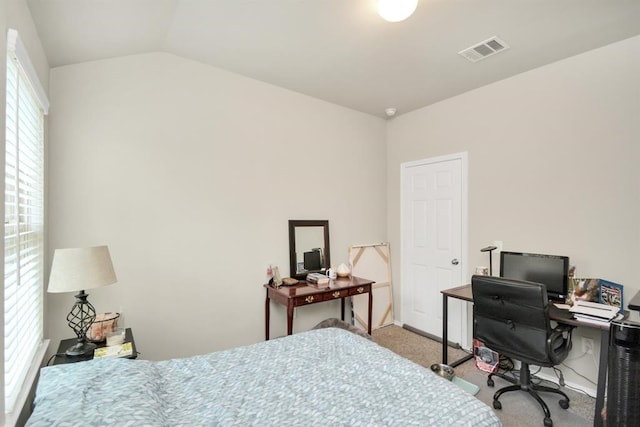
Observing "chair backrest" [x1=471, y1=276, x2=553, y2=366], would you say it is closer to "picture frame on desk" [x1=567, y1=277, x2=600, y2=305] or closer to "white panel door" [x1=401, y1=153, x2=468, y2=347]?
"picture frame on desk" [x1=567, y1=277, x2=600, y2=305]

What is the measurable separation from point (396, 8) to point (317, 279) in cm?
238

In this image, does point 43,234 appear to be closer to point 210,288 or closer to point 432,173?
point 210,288

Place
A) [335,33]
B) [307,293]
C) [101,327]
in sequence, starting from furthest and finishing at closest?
[307,293], [335,33], [101,327]

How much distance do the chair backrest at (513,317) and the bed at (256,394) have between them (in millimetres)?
1101

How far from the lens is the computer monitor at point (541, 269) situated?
251 cm

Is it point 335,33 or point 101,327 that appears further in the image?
point 335,33

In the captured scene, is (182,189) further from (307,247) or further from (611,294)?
(611,294)

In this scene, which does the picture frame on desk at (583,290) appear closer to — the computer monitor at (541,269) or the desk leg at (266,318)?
the computer monitor at (541,269)

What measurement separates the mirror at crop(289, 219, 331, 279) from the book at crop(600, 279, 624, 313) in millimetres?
2414

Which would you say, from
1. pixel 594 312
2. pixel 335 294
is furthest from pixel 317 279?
pixel 594 312

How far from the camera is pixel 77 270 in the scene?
1.72 metres

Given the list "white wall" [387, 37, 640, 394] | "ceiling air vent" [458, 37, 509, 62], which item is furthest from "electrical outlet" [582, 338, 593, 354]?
"ceiling air vent" [458, 37, 509, 62]

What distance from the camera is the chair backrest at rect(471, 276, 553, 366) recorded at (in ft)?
6.88

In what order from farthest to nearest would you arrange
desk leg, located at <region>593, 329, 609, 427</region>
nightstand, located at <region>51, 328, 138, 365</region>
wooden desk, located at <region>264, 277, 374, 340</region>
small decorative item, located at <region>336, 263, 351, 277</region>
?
small decorative item, located at <region>336, 263, 351, 277</region>
wooden desk, located at <region>264, 277, 374, 340</region>
desk leg, located at <region>593, 329, 609, 427</region>
nightstand, located at <region>51, 328, 138, 365</region>
